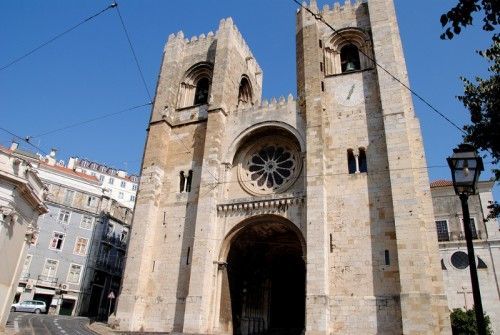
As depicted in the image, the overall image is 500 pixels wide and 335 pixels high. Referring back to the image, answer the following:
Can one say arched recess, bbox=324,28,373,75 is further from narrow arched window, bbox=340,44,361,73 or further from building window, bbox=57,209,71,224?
building window, bbox=57,209,71,224

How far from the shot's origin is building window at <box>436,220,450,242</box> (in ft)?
82.7

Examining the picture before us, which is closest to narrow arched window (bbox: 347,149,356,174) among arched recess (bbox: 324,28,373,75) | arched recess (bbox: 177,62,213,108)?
arched recess (bbox: 324,28,373,75)

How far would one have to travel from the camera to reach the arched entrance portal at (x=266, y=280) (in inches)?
739

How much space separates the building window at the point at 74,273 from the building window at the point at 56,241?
178 cm

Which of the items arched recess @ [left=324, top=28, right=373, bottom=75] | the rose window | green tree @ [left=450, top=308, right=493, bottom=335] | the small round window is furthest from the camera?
the small round window

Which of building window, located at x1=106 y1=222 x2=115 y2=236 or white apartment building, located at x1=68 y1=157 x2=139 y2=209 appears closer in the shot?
building window, located at x1=106 y1=222 x2=115 y2=236

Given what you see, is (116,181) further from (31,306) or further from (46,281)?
(31,306)

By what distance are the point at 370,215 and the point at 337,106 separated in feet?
17.6

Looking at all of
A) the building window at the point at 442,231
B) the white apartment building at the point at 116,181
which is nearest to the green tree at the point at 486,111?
the building window at the point at 442,231

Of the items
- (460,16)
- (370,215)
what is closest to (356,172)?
(370,215)

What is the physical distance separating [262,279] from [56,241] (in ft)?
65.4

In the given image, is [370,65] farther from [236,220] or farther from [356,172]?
[236,220]

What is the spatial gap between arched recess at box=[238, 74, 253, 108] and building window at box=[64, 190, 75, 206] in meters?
17.5

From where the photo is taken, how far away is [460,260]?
2388 cm
